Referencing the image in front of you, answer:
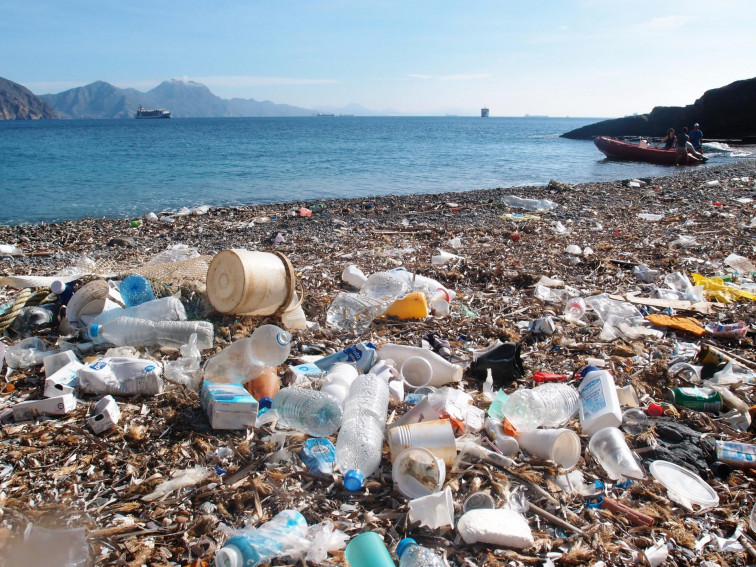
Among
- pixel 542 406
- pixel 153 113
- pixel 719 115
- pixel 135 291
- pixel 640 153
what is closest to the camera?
pixel 542 406

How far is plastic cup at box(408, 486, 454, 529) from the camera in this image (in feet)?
6.14

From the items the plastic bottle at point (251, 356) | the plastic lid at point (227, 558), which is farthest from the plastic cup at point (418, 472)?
the plastic bottle at point (251, 356)

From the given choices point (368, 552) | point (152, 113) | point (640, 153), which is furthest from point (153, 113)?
point (368, 552)

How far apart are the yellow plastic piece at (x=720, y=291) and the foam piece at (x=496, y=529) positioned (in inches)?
143

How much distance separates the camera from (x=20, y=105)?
122312mm

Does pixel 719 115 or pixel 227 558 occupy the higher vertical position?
pixel 719 115

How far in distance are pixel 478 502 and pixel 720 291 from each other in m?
3.83

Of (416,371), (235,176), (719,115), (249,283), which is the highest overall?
(719,115)

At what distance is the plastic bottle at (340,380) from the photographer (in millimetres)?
2586

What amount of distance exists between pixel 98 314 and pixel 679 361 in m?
4.07

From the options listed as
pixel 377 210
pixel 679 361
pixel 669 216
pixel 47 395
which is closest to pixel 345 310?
pixel 47 395

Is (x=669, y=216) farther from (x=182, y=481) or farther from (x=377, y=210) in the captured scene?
(x=182, y=481)

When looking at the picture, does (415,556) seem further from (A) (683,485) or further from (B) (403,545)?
(A) (683,485)

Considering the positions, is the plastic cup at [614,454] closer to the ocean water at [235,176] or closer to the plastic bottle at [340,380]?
the plastic bottle at [340,380]
